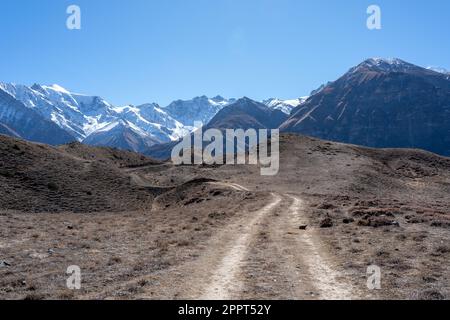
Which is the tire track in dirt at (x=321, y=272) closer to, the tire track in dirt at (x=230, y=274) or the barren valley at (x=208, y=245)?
the barren valley at (x=208, y=245)

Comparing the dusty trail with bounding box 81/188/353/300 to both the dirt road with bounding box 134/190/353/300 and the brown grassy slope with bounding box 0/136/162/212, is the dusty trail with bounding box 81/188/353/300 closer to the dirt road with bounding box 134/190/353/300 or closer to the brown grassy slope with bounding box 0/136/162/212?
the dirt road with bounding box 134/190/353/300

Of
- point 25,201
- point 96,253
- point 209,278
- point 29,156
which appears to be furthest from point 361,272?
point 29,156

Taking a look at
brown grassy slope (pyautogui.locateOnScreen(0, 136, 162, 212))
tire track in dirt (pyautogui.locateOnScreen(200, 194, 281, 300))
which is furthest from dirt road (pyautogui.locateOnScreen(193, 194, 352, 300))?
brown grassy slope (pyautogui.locateOnScreen(0, 136, 162, 212))

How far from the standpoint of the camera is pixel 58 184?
59.5 m

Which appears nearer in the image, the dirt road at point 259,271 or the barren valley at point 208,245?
the dirt road at point 259,271

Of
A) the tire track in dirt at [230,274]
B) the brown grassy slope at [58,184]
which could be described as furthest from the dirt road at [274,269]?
the brown grassy slope at [58,184]

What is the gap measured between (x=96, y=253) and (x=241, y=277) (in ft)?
31.1

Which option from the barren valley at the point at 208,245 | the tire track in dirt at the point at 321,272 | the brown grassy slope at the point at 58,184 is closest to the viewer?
the tire track in dirt at the point at 321,272

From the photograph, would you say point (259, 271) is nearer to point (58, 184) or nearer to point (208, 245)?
point (208, 245)

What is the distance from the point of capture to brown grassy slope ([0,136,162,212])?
51281 mm

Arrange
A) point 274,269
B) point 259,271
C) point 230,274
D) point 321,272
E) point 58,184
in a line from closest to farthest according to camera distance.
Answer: point 230,274 → point 321,272 → point 259,271 → point 274,269 → point 58,184

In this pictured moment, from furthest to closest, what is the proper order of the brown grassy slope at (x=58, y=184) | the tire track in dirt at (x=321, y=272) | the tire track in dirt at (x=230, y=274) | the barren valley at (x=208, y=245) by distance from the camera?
the brown grassy slope at (x=58, y=184) < the barren valley at (x=208, y=245) < the tire track in dirt at (x=321, y=272) < the tire track in dirt at (x=230, y=274)

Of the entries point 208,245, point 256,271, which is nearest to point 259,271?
point 256,271

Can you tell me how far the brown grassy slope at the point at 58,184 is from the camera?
51.3 meters
